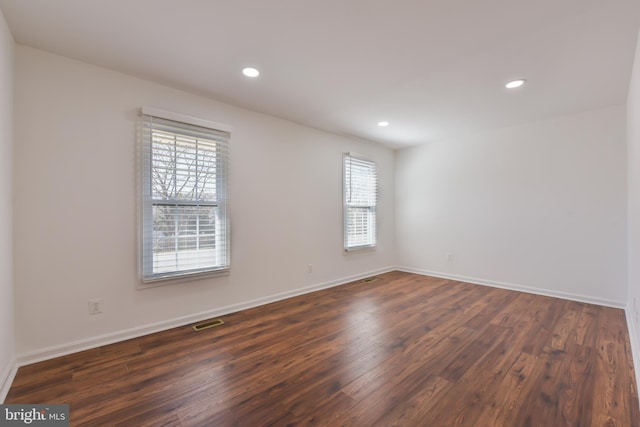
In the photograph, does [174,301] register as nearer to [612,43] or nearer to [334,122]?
[334,122]

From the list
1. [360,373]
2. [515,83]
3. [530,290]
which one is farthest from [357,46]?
[530,290]

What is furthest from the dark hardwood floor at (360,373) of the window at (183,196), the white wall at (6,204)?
the window at (183,196)

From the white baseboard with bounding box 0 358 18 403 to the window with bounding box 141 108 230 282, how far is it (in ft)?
3.08

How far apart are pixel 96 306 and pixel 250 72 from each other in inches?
95.6

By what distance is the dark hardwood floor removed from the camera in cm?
155

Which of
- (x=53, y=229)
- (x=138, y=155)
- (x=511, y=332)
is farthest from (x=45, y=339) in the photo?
(x=511, y=332)

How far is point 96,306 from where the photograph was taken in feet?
7.73

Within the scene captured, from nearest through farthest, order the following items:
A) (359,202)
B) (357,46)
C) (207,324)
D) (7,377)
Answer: (7,377) → (357,46) → (207,324) → (359,202)

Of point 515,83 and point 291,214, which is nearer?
point 515,83

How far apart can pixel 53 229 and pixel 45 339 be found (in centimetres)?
85

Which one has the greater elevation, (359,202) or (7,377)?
(359,202)

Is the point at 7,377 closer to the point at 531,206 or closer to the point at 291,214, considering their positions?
the point at 291,214

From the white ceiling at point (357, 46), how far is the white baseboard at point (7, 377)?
2.31 m

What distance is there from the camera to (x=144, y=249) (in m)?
2.56
